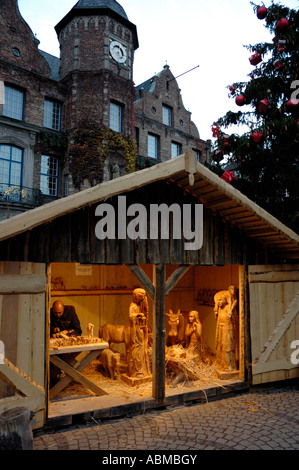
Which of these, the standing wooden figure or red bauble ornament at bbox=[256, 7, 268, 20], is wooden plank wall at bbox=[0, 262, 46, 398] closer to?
the standing wooden figure

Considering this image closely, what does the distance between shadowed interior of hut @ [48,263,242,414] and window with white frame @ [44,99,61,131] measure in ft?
43.5

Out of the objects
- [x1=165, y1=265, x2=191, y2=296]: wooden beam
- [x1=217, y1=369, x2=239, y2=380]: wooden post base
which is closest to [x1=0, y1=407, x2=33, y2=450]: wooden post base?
[x1=165, y1=265, x2=191, y2=296]: wooden beam

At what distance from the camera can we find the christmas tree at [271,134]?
955cm

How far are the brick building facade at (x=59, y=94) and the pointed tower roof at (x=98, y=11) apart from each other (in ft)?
0.17

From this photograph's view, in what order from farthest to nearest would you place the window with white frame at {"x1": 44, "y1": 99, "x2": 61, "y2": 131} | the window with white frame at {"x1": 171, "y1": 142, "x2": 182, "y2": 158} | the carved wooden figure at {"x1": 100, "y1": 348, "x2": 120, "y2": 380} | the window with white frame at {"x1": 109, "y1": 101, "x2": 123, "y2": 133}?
the window with white frame at {"x1": 171, "y1": 142, "x2": 182, "y2": 158} < the window with white frame at {"x1": 109, "y1": 101, "x2": 123, "y2": 133} < the window with white frame at {"x1": 44, "y1": 99, "x2": 61, "y2": 131} < the carved wooden figure at {"x1": 100, "y1": 348, "x2": 120, "y2": 380}

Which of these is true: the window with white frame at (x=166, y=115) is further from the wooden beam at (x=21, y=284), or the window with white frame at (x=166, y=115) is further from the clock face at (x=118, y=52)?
the wooden beam at (x=21, y=284)

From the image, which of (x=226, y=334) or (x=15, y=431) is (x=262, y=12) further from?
(x=15, y=431)

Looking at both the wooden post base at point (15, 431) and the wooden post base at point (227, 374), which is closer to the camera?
the wooden post base at point (15, 431)

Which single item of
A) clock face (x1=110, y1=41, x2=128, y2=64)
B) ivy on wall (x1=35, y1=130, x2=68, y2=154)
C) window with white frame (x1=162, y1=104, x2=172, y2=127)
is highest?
clock face (x1=110, y1=41, x2=128, y2=64)

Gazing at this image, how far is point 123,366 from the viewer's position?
7.97 meters

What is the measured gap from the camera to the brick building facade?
17.8m

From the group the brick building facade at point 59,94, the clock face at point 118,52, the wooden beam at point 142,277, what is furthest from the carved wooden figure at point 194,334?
the clock face at point 118,52
